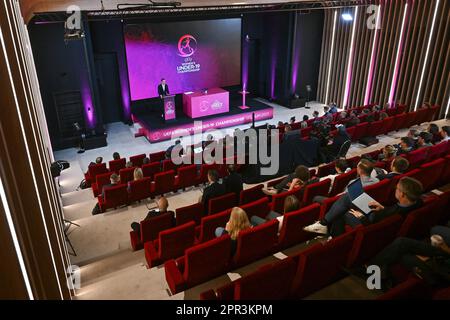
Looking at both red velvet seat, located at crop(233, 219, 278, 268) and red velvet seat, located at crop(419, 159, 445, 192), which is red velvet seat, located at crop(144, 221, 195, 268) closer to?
red velvet seat, located at crop(233, 219, 278, 268)

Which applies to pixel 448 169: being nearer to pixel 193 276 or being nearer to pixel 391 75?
pixel 193 276

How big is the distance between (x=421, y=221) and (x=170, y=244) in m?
2.93

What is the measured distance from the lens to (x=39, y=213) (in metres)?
2.56

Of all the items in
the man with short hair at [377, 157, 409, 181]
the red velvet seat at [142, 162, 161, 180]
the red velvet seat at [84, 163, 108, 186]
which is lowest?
the red velvet seat at [84, 163, 108, 186]

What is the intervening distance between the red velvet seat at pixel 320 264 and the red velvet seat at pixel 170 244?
1504 mm

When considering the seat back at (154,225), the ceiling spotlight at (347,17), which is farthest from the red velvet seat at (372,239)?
the ceiling spotlight at (347,17)

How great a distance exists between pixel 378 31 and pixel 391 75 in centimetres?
160

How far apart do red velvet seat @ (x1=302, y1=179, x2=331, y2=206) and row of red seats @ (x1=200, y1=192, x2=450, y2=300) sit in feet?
4.49

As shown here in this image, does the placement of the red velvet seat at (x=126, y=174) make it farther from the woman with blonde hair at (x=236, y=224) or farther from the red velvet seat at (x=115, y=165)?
the woman with blonde hair at (x=236, y=224)

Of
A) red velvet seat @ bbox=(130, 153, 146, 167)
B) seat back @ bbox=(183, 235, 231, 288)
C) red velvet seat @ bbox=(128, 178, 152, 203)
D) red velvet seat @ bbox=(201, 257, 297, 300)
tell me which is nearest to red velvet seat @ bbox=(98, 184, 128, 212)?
red velvet seat @ bbox=(128, 178, 152, 203)

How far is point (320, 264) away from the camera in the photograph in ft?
11.5

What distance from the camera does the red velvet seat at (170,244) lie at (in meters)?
4.37

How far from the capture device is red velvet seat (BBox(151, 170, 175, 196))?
679 centimetres
